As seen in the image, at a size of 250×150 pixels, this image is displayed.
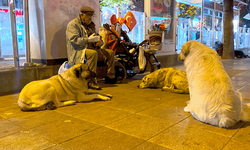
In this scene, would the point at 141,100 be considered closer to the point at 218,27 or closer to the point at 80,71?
the point at 80,71

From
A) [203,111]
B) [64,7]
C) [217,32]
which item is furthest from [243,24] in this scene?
[203,111]

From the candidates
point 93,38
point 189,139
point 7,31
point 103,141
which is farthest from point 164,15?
point 103,141

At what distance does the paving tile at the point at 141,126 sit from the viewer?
2.71m

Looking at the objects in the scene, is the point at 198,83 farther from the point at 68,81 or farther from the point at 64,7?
the point at 64,7

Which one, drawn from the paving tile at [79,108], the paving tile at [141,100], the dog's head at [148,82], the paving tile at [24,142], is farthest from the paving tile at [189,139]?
the dog's head at [148,82]

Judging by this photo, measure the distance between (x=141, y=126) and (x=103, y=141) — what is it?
65cm

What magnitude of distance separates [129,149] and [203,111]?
1.25m

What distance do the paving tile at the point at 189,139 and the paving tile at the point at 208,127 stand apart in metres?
0.09

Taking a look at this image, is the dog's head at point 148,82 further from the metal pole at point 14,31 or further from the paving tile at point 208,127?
Answer: the metal pole at point 14,31

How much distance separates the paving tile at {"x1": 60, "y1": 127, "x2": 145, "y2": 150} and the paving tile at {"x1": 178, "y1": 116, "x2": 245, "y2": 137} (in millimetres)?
840

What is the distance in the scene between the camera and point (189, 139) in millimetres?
2531

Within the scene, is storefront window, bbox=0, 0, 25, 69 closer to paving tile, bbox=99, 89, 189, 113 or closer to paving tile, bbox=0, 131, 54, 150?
paving tile, bbox=99, 89, 189, 113

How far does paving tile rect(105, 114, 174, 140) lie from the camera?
2705mm

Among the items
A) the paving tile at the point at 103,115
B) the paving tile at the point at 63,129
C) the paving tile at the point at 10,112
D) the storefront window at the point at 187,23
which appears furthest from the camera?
the storefront window at the point at 187,23
